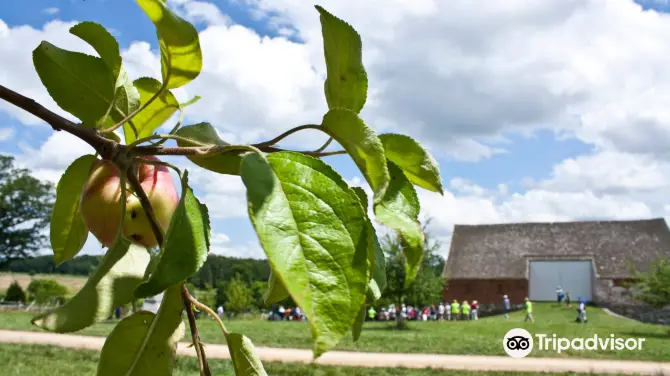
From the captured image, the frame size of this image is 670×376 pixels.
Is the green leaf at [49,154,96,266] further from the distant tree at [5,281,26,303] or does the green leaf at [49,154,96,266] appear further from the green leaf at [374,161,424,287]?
the distant tree at [5,281,26,303]

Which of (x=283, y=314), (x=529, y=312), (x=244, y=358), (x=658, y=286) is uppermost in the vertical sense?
(x=658, y=286)

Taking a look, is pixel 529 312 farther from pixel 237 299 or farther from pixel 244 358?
pixel 244 358

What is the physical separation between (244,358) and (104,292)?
11 centimetres

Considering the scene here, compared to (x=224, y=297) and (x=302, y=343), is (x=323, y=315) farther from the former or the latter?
(x=224, y=297)

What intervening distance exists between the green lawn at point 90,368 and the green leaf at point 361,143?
8645mm

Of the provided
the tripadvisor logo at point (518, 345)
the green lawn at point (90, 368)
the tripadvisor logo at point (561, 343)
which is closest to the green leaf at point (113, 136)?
the green lawn at point (90, 368)

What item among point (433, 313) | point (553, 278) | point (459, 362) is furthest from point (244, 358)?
point (553, 278)

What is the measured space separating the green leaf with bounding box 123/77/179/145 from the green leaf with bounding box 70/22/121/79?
0.17 ft

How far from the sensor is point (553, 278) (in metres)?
32.2

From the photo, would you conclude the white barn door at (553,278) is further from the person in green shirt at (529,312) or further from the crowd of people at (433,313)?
the person in green shirt at (529,312)

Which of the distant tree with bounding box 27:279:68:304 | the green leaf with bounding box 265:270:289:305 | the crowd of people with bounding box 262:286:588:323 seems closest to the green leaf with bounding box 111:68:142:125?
the green leaf with bounding box 265:270:289:305

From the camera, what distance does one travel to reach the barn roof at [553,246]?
30422 millimetres

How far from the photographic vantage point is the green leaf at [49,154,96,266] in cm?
60

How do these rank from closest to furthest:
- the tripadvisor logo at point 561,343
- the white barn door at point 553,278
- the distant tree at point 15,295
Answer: the tripadvisor logo at point 561,343 < the white barn door at point 553,278 < the distant tree at point 15,295
